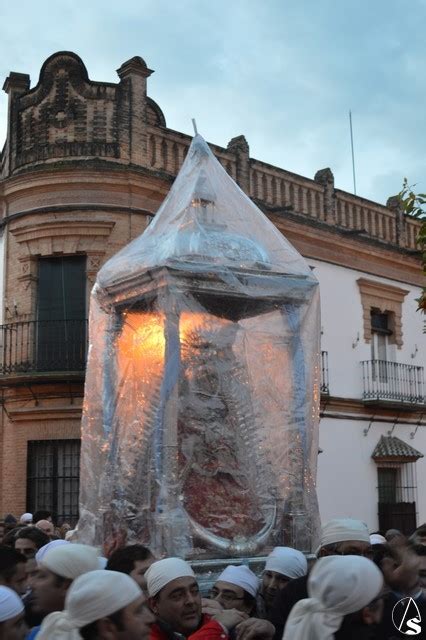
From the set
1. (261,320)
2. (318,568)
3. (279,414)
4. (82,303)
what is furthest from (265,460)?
(82,303)

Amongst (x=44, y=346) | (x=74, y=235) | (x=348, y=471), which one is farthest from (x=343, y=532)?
(x=348, y=471)

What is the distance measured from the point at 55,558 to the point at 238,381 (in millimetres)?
3420

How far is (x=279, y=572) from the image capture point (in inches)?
215

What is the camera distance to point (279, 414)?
25.0ft

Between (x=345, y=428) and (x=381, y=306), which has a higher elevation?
(x=381, y=306)

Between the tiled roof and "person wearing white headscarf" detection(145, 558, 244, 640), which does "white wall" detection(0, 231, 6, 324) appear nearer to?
the tiled roof

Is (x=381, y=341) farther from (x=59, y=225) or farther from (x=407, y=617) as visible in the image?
(x=407, y=617)

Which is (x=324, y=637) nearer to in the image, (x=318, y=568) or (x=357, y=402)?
(x=318, y=568)

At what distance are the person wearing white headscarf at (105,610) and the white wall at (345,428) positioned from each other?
660 inches

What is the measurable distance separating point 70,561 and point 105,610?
112 centimetres

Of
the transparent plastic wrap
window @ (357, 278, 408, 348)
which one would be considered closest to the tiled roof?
window @ (357, 278, 408, 348)

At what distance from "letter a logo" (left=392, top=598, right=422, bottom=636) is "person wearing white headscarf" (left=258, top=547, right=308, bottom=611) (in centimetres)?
131

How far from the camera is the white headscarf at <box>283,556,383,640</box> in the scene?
10.4 feet

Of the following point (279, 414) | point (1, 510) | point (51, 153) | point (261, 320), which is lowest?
point (1, 510)
